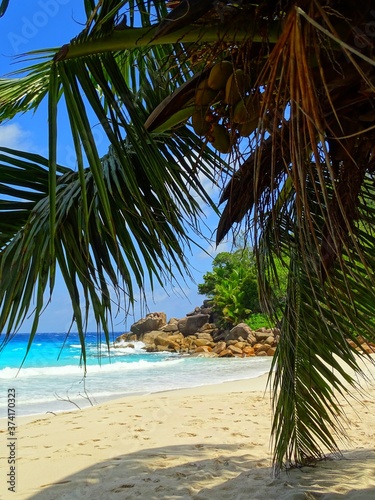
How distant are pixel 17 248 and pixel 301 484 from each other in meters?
2.66

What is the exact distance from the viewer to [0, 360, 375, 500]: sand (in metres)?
3.88

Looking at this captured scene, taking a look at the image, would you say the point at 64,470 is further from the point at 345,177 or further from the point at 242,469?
the point at 345,177

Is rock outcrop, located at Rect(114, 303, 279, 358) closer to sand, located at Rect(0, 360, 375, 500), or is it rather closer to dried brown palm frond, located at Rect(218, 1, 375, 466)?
sand, located at Rect(0, 360, 375, 500)

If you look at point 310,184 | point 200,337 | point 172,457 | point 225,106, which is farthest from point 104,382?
point 200,337

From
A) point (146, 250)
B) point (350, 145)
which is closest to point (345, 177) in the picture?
point (350, 145)

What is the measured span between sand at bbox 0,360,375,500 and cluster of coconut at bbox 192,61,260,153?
257cm

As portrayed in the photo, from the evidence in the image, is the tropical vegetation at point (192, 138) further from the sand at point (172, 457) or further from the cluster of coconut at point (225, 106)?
the sand at point (172, 457)

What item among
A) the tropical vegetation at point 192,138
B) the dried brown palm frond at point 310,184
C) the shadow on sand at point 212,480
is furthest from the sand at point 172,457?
the tropical vegetation at point 192,138

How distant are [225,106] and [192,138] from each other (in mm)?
847

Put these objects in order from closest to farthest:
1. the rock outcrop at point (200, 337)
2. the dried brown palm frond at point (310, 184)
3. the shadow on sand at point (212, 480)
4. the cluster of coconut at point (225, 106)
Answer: the dried brown palm frond at point (310, 184) → the cluster of coconut at point (225, 106) → the shadow on sand at point (212, 480) → the rock outcrop at point (200, 337)

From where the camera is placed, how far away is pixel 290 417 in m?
3.58

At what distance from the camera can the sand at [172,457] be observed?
3879 millimetres

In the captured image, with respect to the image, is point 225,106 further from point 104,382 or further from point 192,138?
point 104,382

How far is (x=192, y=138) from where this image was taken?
2.68 m
